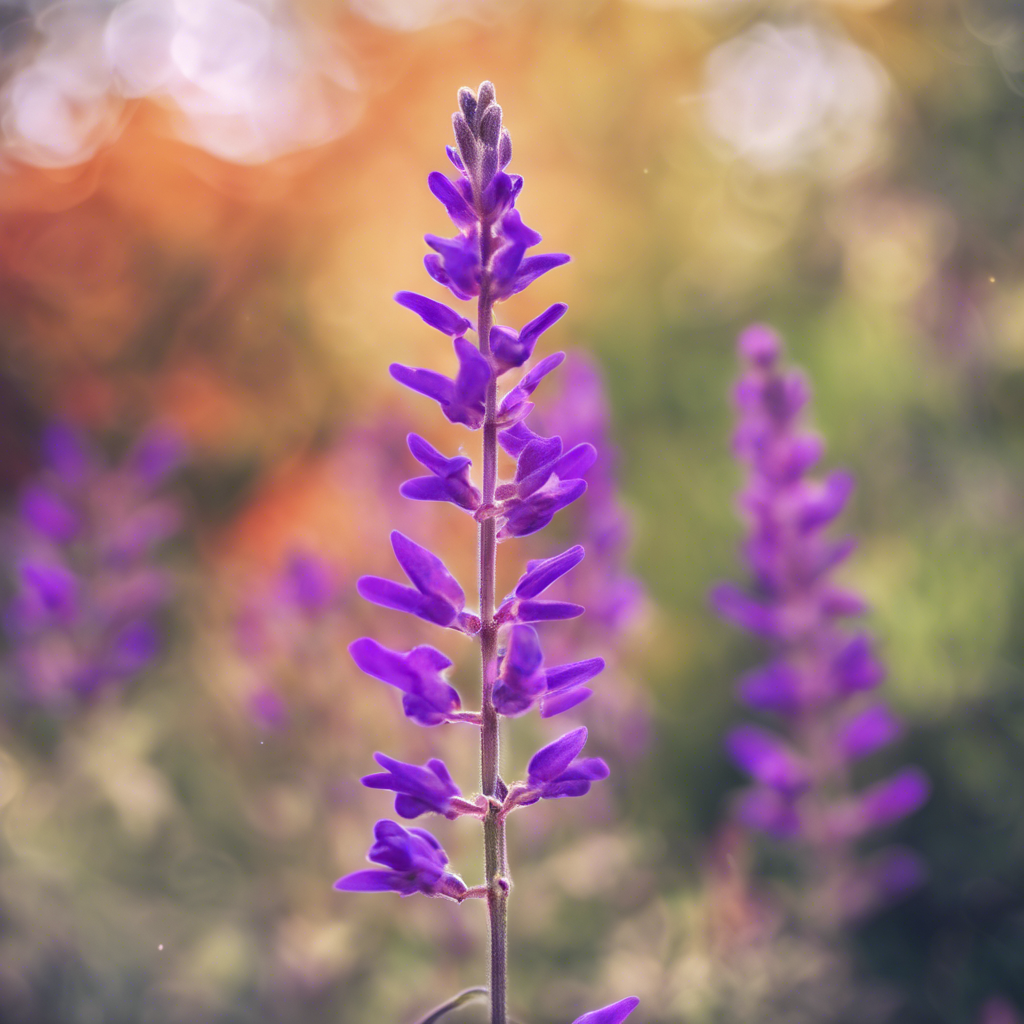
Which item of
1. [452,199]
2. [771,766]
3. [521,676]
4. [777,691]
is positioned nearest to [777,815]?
[771,766]

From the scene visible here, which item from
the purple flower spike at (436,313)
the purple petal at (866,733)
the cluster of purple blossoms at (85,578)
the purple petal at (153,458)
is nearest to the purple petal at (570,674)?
the purple flower spike at (436,313)

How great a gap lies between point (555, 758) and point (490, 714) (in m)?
0.07

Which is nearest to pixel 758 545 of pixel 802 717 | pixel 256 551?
pixel 802 717

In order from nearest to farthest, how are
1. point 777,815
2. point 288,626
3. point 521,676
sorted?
point 521,676 < point 777,815 < point 288,626

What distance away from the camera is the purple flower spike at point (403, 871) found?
53 centimetres

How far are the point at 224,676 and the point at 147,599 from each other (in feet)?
0.78

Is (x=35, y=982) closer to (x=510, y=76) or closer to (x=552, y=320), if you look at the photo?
(x=552, y=320)

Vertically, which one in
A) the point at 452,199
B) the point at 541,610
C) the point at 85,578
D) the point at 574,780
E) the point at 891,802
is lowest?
the point at 891,802

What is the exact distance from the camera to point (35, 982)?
1.42 m

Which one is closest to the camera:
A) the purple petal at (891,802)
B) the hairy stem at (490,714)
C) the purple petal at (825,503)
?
the hairy stem at (490,714)

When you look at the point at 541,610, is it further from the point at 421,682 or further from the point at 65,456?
the point at 65,456

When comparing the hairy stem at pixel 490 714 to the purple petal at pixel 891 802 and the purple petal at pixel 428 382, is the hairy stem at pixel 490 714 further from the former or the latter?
the purple petal at pixel 891 802

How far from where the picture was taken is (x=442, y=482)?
0.56 meters

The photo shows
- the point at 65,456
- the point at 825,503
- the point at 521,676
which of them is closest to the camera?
the point at 521,676
